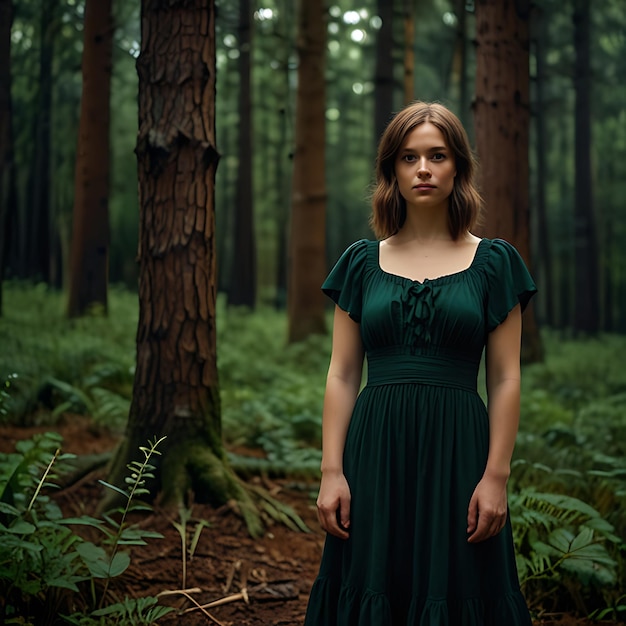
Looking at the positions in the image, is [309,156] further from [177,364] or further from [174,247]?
[177,364]

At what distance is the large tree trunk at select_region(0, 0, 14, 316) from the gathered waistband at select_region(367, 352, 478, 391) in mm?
4821

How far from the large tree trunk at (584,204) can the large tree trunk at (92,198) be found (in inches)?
507

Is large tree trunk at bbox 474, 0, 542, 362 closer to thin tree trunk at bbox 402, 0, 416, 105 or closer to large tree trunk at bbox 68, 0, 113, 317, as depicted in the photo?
large tree trunk at bbox 68, 0, 113, 317

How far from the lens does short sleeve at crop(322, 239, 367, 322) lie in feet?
9.09

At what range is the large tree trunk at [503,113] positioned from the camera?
6.73m

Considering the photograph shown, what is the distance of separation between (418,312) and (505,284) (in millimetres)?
337

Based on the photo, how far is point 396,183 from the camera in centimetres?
283

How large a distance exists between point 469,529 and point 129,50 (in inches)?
220

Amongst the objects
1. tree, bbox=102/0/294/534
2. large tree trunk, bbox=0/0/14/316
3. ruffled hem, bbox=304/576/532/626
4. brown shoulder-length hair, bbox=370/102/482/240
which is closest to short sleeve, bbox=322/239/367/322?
brown shoulder-length hair, bbox=370/102/482/240

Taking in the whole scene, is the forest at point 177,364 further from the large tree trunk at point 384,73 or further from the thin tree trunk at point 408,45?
the thin tree trunk at point 408,45

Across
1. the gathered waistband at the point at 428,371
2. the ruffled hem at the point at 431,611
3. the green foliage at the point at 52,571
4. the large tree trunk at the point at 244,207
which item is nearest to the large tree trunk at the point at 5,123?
the green foliage at the point at 52,571

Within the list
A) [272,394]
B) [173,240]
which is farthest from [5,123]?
[272,394]

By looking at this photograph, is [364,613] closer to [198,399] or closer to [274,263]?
[198,399]

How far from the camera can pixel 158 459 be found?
459cm
